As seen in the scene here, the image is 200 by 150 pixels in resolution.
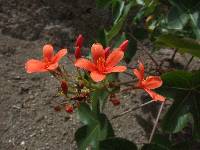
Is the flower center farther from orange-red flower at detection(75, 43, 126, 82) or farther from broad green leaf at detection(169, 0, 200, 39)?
broad green leaf at detection(169, 0, 200, 39)

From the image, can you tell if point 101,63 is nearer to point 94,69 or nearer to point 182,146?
point 94,69

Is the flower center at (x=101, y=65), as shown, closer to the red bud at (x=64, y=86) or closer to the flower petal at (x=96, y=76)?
the flower petal at (x=96, y=76)

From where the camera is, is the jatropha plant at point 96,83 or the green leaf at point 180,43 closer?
the green leaf at point 180,43

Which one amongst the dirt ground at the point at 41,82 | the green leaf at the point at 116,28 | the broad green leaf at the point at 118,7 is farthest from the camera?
the dirt ground at the point at 41,82

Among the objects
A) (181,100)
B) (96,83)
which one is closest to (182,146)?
(181,100)

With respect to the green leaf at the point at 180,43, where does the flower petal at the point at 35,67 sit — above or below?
below

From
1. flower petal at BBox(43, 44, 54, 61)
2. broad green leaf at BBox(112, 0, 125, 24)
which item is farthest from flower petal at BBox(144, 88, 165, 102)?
broad green leaf at BBox(112, 0, 125, 24)

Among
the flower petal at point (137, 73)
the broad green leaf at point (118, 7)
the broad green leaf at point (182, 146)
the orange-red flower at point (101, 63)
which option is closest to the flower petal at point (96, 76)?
the orange-red flower at point (101, 63)
